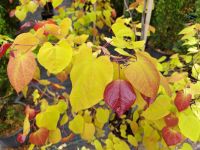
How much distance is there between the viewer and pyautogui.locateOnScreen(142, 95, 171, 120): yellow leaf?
953mm

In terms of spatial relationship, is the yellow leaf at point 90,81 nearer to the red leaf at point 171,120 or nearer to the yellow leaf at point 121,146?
the red leaf at point 171,120

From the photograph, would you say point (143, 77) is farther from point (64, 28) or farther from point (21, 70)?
point (64, 28)

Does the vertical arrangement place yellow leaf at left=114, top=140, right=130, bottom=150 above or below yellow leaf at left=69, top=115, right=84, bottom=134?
below

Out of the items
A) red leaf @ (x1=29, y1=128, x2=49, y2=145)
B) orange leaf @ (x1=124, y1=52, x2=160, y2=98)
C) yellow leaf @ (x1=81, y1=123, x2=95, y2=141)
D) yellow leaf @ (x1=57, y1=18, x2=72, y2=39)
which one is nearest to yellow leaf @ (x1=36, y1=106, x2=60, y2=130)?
red leaf @ (x1=29, y1=128, x2=49, y2=145)

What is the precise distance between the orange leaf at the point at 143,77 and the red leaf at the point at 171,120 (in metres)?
0.34

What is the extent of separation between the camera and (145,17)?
129cm

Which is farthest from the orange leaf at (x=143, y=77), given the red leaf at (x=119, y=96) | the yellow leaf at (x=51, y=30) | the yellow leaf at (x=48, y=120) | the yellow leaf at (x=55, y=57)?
the yellow leaf at (x=48, y=120)

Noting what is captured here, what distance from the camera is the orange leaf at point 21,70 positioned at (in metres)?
0.68

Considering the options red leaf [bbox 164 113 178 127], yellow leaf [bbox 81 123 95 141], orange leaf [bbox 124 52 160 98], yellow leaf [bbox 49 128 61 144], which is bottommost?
yellow leaf [bbox 81 123 95 141]

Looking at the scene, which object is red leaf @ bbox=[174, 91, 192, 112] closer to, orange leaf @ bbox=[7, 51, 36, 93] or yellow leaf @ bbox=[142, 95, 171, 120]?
yellow leaf @ bbox=[142, 95, 171, 120]

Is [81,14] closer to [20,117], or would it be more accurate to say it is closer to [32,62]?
[20,117]

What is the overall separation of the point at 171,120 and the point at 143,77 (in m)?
0.38

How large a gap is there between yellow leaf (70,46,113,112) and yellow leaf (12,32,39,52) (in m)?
0.17

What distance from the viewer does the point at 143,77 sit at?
677mm
